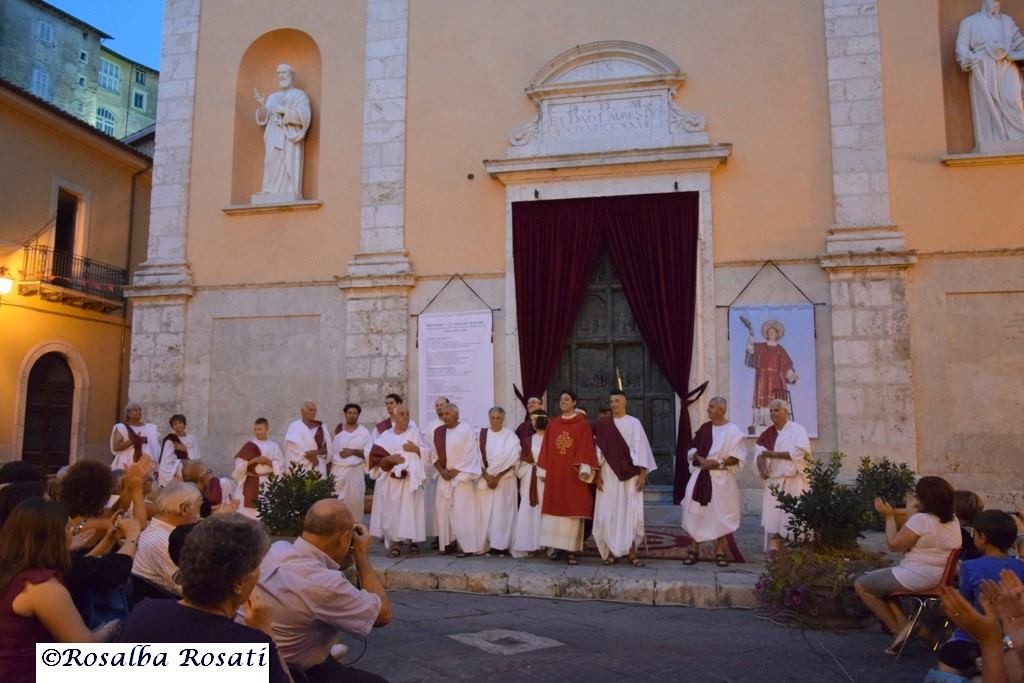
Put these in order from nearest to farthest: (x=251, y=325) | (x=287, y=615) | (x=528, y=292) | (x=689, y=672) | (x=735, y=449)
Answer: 1. (x=287, y=615)
2. (x=689, y=672)
3. (x=735, y=449)
4. (x=528, y=292)
5. (x=251, y=325)

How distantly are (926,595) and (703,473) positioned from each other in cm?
313

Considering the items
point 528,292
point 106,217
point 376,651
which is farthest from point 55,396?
point 376,651

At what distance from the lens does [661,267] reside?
12.0 metres

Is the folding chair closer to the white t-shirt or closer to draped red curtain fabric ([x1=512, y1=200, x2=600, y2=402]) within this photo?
the white t-shirt

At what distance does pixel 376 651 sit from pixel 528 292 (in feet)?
24.5

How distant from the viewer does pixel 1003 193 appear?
11203mm

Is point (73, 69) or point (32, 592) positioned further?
point (73, 69)

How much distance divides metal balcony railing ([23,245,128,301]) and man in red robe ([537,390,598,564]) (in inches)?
552

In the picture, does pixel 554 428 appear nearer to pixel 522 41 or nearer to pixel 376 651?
pixel 376 651

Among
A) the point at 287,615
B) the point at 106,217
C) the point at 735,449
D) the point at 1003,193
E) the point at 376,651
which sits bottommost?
the point at 376,651

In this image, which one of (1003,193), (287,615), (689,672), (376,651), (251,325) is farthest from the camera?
(251,325)

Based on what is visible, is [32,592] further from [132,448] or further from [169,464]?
[169,464]

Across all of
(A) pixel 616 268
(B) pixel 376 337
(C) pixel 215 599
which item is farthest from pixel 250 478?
(C) pixel 215 599

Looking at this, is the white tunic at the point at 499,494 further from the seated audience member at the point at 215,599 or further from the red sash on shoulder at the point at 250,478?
the seated audience member at the point at 215,599
